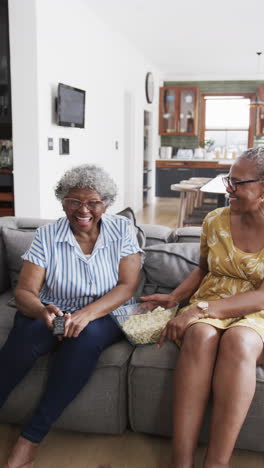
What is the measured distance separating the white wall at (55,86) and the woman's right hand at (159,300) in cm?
264

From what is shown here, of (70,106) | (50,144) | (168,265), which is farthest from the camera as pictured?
(70,106)

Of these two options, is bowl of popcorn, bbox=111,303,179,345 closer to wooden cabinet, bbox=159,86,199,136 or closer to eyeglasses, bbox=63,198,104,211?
eyeglasses, bbox=63,198,104,211

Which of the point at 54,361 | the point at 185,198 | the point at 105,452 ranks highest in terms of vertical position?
the point at 185,198

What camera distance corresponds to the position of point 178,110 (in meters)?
10.1

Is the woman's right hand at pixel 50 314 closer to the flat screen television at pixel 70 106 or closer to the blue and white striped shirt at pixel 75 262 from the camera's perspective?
the blue and white striped shirt at pixel 75 262

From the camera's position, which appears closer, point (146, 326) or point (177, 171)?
point (146, 326)

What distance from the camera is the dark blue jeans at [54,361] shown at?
65.9 inches

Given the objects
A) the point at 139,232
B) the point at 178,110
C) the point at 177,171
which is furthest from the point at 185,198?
the point at 178,110

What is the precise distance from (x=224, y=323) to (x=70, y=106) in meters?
3.61

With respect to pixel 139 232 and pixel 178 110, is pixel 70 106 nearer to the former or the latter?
pixel 139 232

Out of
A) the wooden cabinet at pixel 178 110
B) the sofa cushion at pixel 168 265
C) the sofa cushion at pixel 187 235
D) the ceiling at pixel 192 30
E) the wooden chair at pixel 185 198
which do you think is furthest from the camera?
the wooden cabinet at pixel 178 110

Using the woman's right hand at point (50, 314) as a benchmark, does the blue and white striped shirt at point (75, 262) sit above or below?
above

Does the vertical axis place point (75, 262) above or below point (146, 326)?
above

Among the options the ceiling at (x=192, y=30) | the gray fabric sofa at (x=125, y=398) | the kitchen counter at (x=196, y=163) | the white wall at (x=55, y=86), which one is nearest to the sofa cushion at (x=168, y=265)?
the gray fabric sofa at (x=125, y=398)
